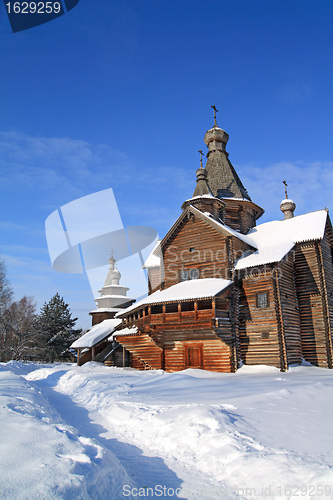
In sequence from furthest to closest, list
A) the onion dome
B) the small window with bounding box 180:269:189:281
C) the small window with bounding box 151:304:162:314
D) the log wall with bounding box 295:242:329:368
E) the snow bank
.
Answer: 1. the onion dome
2. the small window with bounding box 180:269:189:281
3. the small window with bounding box 151:304:162:314
4. the log wall with bounding box 295:242:329:368
5. the snow bank

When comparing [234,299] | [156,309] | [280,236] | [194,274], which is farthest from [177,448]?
[280,236]

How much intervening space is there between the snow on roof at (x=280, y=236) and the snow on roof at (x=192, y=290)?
6.83ft

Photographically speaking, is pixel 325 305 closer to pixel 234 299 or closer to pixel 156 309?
pixel 234 299

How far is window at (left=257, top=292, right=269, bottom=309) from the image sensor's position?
21234 mm

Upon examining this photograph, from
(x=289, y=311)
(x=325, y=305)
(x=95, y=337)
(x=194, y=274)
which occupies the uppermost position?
(x=194, y=274)

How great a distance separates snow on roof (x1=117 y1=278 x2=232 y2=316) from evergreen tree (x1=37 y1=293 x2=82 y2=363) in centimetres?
2725

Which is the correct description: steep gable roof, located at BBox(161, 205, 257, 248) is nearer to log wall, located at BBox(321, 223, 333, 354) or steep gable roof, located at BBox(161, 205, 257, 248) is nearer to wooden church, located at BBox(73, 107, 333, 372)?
wooden church, located at BBox(73, 107, 333, 372)

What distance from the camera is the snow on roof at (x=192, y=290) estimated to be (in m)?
19.5

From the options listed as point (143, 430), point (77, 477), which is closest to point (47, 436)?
point (77, 477)

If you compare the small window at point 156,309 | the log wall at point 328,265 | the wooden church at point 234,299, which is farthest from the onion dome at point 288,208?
the small window at point 156,309

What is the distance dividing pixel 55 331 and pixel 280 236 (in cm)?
3402

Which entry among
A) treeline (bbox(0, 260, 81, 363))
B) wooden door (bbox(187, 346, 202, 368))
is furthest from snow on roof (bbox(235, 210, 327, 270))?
treeline (bbox(0, 260, 81, 363))

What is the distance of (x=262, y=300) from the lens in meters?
21.4

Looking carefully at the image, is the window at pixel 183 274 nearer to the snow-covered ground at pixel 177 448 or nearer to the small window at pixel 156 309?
the small window at pixel 156 309
